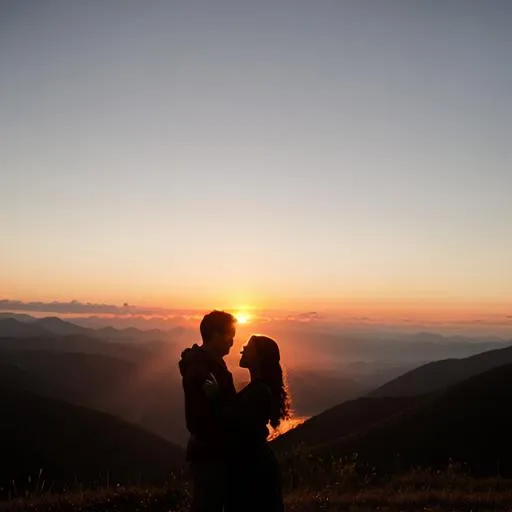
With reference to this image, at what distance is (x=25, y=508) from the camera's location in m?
8.59

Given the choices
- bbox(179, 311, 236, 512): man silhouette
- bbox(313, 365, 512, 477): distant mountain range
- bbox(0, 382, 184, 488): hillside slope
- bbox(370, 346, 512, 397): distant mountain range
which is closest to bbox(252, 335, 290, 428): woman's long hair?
bbox(179, 311, 236, 512): man silhouette

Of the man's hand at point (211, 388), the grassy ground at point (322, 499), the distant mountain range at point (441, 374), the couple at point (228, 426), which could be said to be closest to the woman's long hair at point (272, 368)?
the couple at point (228, 426)

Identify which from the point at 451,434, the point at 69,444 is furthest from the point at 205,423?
the point at 69,444

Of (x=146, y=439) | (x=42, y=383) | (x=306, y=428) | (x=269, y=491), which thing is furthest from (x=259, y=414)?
(x=42, y=383)

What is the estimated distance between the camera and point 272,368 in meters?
5.14

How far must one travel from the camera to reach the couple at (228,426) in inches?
189

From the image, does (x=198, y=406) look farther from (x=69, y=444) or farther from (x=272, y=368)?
(x=69, y=444)

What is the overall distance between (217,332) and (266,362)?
0.52 metres

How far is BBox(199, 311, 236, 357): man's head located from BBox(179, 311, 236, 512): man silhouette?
0.4 inches

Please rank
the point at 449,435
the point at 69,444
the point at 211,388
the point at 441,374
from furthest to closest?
the point at 441,374 → the point at 69,444 → the point at 449,435 → the point at 211,388

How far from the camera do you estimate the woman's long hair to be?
514 centimetres

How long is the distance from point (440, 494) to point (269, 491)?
663 cm

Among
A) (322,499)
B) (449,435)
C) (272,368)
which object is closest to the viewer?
(272,368)

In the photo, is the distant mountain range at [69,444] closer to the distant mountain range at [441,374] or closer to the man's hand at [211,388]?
the distant mountain range at [441,374]
